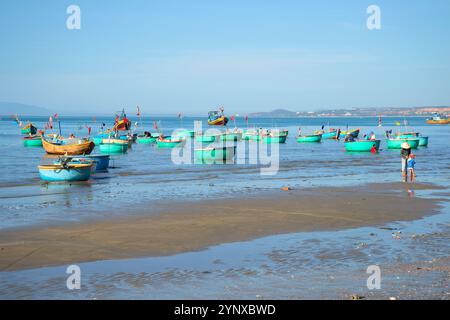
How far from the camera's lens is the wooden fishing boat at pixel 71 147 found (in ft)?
172

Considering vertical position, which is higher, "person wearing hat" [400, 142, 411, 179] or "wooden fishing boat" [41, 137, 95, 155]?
"person wearing hat" [400, 142, 411, 179]

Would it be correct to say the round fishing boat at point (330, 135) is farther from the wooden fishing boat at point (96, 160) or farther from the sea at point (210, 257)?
the sea at point (210, 257)

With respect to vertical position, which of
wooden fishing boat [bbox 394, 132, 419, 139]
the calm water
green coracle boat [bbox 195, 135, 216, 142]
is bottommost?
the calm water

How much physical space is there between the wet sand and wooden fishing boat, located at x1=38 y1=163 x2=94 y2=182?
9.55m

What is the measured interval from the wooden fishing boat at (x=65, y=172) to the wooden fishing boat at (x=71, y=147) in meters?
21.3

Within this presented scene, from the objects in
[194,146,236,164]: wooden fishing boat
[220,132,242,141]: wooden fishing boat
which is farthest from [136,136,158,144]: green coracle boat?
[194,146,236,164]: wooden fishing boat

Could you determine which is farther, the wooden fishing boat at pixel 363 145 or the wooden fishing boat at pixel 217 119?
the wooden fishing boat at pixel 217 119

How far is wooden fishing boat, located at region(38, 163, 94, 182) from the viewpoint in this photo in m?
30.3

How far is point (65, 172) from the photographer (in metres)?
30.3

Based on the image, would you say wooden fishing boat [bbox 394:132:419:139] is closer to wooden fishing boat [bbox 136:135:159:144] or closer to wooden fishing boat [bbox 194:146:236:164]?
wooden fishing boat [bbox 194:146:236:164]

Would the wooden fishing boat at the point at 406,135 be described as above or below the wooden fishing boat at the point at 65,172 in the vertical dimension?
above

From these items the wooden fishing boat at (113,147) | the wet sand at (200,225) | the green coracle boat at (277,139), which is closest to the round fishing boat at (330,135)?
the green coracle boat at (277,139)

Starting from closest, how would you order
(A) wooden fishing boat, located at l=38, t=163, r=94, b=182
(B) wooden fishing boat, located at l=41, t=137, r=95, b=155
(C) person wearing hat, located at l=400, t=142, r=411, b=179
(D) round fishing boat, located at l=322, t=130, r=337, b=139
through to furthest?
(C) person wearing hat, located at l=400, t=142, r=411, b=179 → (A) wooden fishing boat, located at l=38, t=163, r=94, b=182 → (B) wooden fishing boat, located at l=41, t=137, r=95, b=155 → (D) round fishing boat, located at l=322, t=130, r=337, b=139
